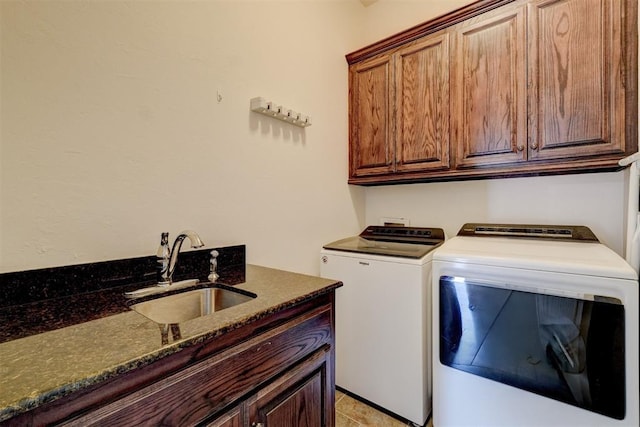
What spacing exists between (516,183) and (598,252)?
635 mm

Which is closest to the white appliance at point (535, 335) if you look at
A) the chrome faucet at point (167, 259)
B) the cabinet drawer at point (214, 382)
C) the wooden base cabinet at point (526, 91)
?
the wooden base cabinet at point (526, 91)

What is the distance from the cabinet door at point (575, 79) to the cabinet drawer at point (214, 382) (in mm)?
1551

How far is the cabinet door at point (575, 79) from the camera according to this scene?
1.36 m

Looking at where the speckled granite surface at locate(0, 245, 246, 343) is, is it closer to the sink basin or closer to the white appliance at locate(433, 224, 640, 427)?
the sink basin

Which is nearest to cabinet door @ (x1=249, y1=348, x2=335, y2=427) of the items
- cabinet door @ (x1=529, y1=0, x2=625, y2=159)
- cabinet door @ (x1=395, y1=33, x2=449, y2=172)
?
cabinet door @ (x1=395, y1=33, x2=449, y2=172)

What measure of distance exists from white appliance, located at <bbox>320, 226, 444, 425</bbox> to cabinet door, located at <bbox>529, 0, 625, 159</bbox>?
34.8 inches

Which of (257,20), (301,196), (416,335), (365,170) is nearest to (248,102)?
(257,20)

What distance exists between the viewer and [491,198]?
191 centimetres

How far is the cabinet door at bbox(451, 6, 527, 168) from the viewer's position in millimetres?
1578

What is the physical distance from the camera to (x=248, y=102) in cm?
148

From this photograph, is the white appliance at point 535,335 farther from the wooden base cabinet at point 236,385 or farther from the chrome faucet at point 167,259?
the chrome faucet at point 167,259

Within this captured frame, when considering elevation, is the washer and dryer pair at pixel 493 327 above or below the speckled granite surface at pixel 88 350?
below

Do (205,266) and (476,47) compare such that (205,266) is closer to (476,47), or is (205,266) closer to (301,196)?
(301,196)

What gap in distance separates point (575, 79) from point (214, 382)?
2.02m
